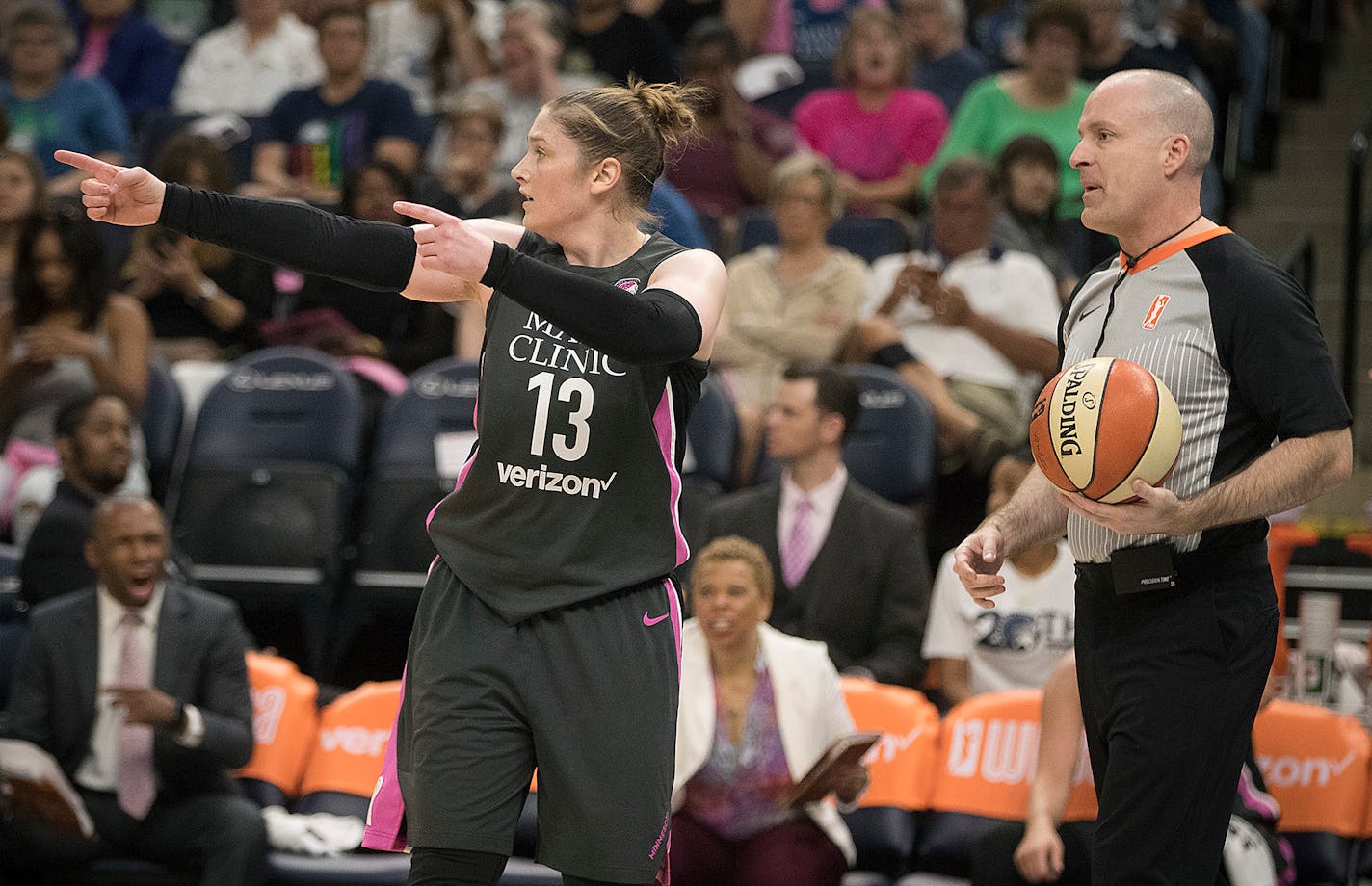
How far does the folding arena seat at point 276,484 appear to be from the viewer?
273 inches

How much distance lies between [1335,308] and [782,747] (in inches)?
183

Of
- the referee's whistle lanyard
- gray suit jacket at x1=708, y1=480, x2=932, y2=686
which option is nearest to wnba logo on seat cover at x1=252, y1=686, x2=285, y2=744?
gray suit jacket at x1=708, y1=480, x2=932, y2=686

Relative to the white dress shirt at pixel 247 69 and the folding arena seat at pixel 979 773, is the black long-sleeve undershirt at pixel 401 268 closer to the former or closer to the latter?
the folding arena seat at pixel 979 773

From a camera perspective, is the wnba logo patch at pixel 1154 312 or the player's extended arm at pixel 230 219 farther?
the wnba logo patch at pixel 1154 312

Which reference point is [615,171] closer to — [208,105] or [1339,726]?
[1339,726]

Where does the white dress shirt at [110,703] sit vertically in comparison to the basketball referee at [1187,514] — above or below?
below

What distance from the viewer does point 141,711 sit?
5648 mm

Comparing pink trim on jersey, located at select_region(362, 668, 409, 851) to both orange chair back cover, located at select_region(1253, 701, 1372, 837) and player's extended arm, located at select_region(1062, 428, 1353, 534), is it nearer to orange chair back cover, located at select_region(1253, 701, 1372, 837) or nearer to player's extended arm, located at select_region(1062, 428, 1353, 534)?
player's extended arm, located at select_region(1062, 428, 1353, 534)

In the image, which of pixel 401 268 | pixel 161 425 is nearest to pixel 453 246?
pixel 401 268

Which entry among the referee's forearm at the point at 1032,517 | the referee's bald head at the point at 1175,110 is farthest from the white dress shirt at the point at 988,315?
the referee's bald head at the point at 1175,110

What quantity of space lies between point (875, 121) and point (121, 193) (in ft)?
20.3

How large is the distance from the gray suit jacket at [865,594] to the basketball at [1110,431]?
2.95 metres

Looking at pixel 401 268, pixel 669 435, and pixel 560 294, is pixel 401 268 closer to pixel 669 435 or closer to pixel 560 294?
pixel 560 294

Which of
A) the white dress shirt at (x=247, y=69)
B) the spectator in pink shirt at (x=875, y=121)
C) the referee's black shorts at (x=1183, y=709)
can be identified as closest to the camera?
the referee's black shorts at (x=1183, y=709)
